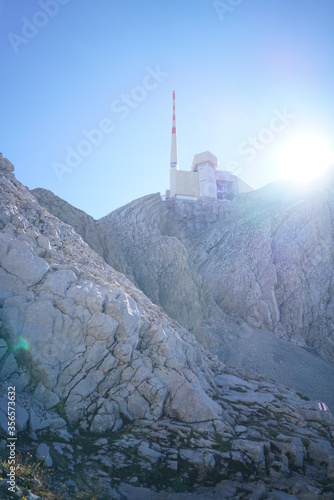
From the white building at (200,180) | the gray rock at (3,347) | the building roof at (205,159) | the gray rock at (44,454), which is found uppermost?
the building roof at (205,159)

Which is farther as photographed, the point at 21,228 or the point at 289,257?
the point at 289,257

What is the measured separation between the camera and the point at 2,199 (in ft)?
56.3

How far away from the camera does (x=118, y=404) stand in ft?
43.1

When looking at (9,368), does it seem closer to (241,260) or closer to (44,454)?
(44,454)

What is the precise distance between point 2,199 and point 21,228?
2.23 meters

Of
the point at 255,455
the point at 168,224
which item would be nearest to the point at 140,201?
the point at 168,224

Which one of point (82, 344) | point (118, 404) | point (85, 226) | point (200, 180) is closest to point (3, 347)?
point (82, 344)

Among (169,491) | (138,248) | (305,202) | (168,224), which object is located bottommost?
(169,491)

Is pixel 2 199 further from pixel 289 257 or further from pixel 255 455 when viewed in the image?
pixel 289 257

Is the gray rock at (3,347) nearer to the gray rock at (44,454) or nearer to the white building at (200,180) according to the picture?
the gray rock at (44,454)

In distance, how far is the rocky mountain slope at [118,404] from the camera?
10.3 metres

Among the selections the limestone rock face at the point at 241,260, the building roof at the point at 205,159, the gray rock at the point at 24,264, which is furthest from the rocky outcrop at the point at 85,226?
the building roof at the point at 205,159

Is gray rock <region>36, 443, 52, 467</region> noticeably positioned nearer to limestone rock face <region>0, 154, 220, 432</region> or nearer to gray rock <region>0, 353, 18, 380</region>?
limestone rock face <region>0, 154, 220, 432</region>

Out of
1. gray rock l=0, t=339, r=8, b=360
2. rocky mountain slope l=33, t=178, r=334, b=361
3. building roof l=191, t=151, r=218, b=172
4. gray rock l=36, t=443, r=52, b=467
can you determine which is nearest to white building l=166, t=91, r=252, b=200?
building roof l=191, t=151, r=218, b=172
